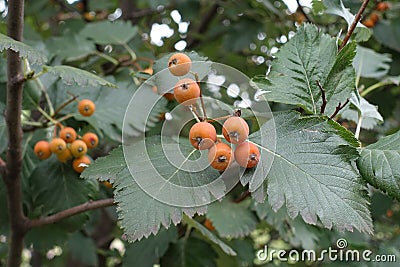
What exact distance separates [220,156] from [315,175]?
18 centimetres

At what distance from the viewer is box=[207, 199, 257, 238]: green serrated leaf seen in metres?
1.62

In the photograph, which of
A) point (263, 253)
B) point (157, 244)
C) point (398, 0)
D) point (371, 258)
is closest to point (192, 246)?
point (157, 244)

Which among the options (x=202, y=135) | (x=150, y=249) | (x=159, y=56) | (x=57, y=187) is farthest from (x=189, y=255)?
(x=202, y=135)

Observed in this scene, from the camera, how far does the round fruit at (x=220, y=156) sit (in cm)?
90

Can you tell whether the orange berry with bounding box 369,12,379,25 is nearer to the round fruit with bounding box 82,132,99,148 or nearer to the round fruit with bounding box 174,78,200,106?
the round fruit with bounding box 82,132,99,148

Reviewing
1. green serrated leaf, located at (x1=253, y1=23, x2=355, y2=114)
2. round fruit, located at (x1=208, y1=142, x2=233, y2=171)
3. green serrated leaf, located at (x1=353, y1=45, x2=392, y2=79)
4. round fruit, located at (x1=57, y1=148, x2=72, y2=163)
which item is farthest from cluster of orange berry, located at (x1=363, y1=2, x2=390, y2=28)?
round fruit, located at (x1=208, y1=142, x2=233, y2=171)

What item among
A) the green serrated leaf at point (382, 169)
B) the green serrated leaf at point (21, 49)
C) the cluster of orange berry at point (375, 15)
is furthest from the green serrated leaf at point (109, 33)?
the green serrated leaf at point (382, 169)

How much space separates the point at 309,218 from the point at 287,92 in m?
0.29

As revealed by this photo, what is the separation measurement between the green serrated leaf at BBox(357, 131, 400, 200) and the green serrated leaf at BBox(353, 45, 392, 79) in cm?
73

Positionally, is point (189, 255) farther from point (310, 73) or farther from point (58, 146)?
point (310, 73)

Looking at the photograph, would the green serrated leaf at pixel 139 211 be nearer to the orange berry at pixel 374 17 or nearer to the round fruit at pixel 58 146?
the round fruit at pixel 58 146

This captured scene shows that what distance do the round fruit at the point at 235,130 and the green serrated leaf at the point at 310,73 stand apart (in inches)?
6.0

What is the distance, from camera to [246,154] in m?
0.91

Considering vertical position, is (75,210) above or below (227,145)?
below
